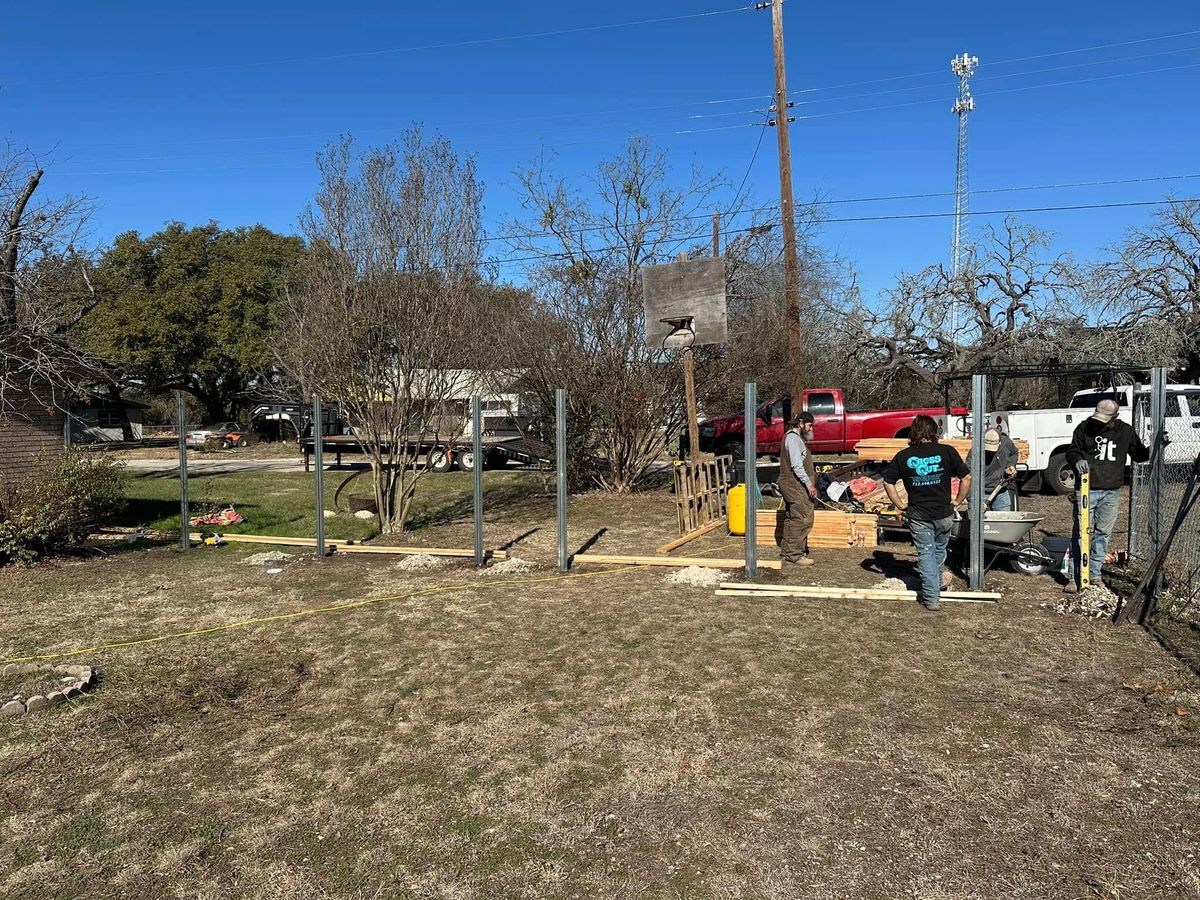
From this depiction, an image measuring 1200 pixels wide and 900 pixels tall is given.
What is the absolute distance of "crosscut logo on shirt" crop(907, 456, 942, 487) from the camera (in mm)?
6535

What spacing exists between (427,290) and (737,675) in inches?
280

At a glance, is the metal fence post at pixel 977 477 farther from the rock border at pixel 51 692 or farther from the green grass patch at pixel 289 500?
the green grass patch at pixel 289 500

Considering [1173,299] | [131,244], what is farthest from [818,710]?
[131,244]

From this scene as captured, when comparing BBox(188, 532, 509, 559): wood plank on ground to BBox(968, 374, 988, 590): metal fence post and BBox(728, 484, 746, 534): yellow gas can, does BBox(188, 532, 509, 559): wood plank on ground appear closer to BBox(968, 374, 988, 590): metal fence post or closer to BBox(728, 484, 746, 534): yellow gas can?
BBox(728, 484, 746, 534): yellow gas can

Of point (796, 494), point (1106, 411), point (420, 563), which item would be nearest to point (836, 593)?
point (796, 494)

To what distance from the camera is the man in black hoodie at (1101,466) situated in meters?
7.14

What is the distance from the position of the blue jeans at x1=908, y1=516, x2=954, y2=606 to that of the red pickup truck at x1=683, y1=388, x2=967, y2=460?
12.3 m

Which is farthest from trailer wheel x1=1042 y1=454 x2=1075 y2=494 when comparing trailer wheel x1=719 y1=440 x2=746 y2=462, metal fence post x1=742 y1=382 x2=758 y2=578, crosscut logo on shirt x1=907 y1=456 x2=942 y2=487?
crosscut logo on shirt x1=907 y1=456 x2=942 y2=487

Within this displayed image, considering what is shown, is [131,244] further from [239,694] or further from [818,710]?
[818,710]

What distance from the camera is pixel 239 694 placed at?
5156 mm

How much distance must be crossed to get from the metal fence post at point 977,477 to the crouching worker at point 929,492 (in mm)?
285

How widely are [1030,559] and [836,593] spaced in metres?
2.26

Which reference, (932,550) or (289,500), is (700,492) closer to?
(932,550)

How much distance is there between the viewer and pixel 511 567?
8.85 meters
